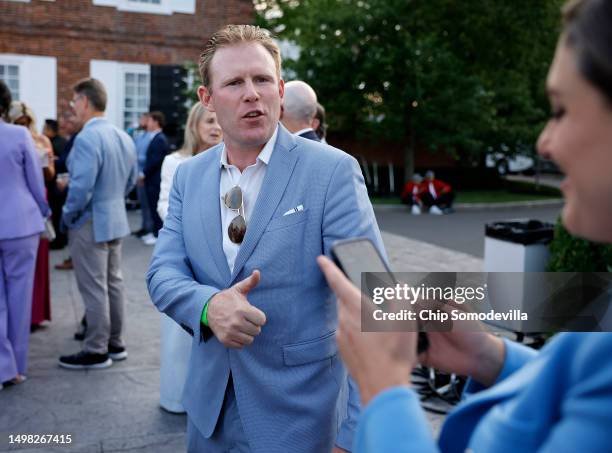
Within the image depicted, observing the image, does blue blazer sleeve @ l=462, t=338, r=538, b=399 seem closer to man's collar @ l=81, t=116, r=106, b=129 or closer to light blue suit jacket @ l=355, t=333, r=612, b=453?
light blue suit jacket @ l=355, t=333, r=612, b=453

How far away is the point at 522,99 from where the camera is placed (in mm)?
23562

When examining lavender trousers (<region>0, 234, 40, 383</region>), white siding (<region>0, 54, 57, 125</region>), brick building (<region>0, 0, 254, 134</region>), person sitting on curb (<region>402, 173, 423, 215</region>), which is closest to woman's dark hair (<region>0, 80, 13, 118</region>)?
lavender trousers (<region>0, 234, 40, 383</region>)

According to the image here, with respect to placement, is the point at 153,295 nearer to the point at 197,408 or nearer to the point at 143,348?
the point at 197,408

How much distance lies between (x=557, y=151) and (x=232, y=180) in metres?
1.63

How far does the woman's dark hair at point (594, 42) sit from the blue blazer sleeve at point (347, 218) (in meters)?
1.24

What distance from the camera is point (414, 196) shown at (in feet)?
64.4

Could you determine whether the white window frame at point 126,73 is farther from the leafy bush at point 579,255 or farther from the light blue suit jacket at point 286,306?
the light blue suit jacket at point 286,306

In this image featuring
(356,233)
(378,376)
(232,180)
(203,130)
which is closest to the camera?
(378,376)

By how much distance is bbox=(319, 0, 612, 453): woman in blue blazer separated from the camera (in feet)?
3.27

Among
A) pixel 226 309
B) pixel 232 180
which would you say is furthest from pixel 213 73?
pixel 226 309

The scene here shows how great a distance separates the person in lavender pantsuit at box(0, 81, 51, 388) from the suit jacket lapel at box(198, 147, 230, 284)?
A: 11.4ft

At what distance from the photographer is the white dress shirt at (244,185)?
2430 mm

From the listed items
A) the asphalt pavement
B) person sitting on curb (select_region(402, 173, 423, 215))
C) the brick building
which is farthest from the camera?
person sitting on curb (select_region(402, 173, 423, 215))

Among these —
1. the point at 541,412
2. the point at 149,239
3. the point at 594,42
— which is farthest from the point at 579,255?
the point at 149,239
